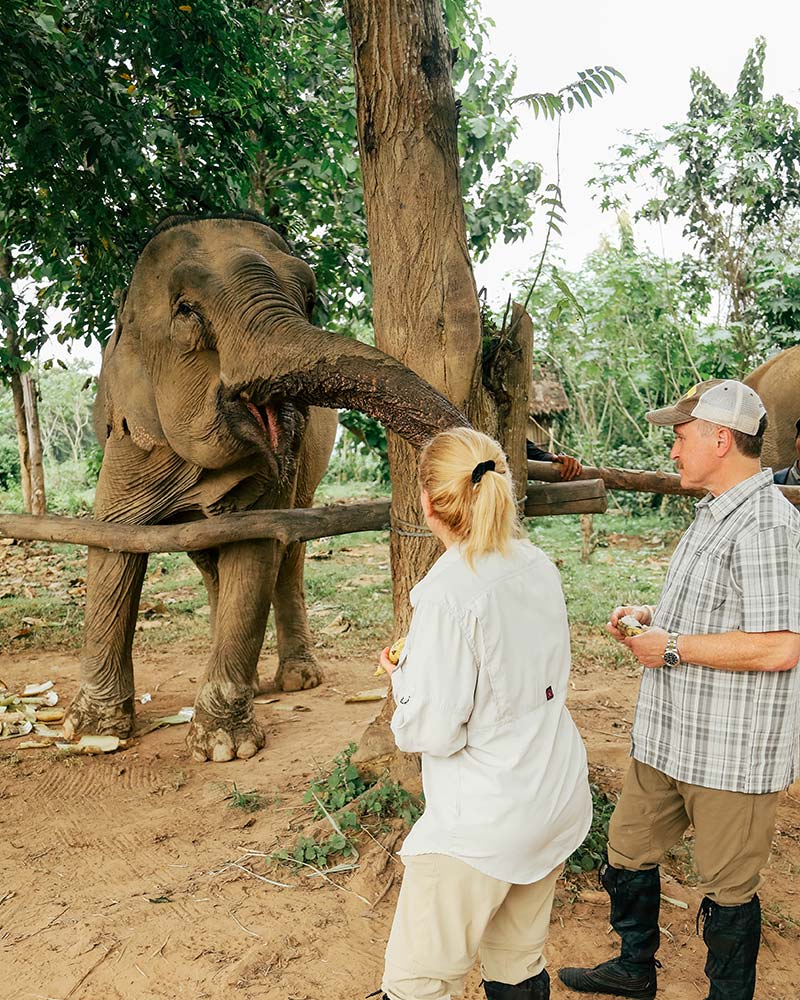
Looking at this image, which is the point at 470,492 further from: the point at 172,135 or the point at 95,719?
the point at 172,135

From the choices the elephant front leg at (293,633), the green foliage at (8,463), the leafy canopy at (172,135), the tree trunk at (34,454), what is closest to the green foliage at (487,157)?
the leafy canopy at (172,135)

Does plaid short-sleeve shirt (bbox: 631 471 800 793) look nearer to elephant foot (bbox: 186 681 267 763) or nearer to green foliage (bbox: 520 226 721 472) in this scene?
elephant foot (bbox: 186 681 267 763)

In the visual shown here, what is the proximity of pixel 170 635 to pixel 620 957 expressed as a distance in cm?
593

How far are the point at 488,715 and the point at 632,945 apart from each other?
4.38ft

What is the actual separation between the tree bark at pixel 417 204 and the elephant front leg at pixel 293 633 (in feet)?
10.3

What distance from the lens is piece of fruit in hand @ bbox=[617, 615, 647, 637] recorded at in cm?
282

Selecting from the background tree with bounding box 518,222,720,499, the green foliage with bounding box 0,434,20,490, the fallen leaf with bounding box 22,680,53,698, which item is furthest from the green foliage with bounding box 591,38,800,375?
the green foliage with bounding box 0,434,20,490

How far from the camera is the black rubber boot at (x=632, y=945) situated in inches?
116

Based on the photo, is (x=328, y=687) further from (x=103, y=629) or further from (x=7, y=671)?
(x=7, y=671)

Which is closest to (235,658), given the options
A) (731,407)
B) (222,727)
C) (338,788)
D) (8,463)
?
(222,727)

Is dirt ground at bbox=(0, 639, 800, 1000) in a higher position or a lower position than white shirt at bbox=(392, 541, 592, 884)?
lower

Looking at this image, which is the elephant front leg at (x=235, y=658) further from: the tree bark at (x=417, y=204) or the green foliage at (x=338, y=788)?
the tree bark at (x=417, y=204)

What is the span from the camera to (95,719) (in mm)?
5395

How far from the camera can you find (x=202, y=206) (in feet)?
20.0
